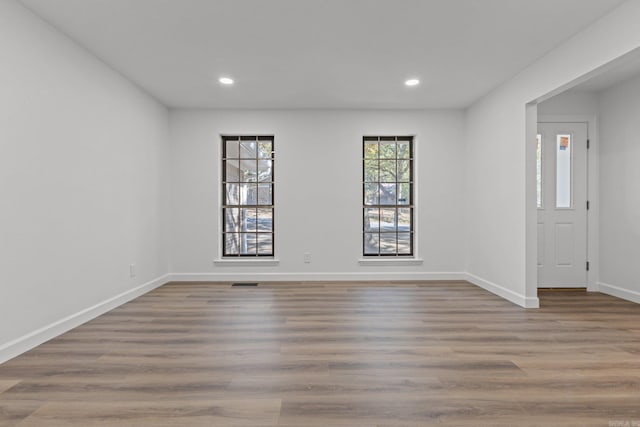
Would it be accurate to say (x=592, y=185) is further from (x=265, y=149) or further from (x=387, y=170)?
(x=265, y=149)

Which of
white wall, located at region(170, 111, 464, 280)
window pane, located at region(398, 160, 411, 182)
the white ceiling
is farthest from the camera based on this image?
window pane, located at region(398, 160, 411, 182)

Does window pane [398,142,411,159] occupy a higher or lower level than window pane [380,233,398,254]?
higher

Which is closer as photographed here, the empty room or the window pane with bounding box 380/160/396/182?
the empty room

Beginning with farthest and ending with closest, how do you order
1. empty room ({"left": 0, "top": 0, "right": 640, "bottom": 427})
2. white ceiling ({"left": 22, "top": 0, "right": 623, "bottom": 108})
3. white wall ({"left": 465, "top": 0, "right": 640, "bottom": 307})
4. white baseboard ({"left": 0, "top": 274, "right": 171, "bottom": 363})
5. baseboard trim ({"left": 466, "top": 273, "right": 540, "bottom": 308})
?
baseboard trim ({"left": 466, "top": 273, "right": 540, "bottom": 308}) → white wall ({"left": 465, "top": 0, "right": 640, "bottom": 307}) → white ceiling ({"left": 22, "top": 0, "right": 623, "bottom": 108}) → white baseboard ({"left": 0, "top": 274, "right": 171, "bottom": 363}) → empty room ({"left": 0, "top": 0, "right": 640, "bottom": 427})

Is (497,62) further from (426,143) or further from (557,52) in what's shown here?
(426,143)

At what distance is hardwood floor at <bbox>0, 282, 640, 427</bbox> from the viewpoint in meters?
1.74

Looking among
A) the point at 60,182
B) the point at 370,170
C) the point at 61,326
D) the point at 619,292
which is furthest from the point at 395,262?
the point at 60,182

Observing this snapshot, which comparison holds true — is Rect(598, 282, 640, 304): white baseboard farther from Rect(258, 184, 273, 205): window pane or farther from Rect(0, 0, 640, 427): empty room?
Rect(258, 184, 273, 205): window pane

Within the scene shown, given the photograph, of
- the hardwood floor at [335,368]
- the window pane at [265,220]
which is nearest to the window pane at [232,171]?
the window pane at [265,220]

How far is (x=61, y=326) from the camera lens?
9.45 ft

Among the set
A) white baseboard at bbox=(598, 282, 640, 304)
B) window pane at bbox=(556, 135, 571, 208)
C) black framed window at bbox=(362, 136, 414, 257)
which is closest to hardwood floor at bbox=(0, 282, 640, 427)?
white baseboard at bbox=(598, 282, 640, 304)

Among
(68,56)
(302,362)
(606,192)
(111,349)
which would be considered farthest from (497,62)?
(111,349)

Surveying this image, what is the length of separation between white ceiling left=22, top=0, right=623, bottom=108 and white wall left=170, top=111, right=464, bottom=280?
73cm

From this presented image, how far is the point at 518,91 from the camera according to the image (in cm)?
382
